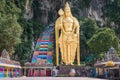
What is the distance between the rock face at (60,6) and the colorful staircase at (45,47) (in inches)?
77.2

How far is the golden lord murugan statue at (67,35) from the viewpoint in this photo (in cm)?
2238

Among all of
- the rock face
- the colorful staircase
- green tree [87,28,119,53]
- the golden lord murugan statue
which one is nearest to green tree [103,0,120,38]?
the rock face

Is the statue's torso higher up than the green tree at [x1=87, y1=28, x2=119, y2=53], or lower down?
higher up

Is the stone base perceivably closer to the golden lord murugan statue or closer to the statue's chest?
the golden lord murugan statue

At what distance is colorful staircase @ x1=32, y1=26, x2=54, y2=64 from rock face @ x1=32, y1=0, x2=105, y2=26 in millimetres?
1961

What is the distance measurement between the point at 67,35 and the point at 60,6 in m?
22.7

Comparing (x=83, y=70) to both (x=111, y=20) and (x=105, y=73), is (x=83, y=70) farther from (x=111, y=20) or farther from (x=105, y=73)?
(x=111, y=20)

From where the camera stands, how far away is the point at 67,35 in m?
→ 22.4

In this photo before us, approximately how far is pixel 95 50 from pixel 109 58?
10.6m

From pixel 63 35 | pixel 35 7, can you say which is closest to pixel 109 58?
pixel 63 35

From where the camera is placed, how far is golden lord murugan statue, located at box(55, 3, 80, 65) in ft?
73.4

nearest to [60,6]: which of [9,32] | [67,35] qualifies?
[9,32]

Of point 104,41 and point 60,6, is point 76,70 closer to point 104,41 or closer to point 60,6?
point 104,41

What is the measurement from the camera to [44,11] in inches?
1714
